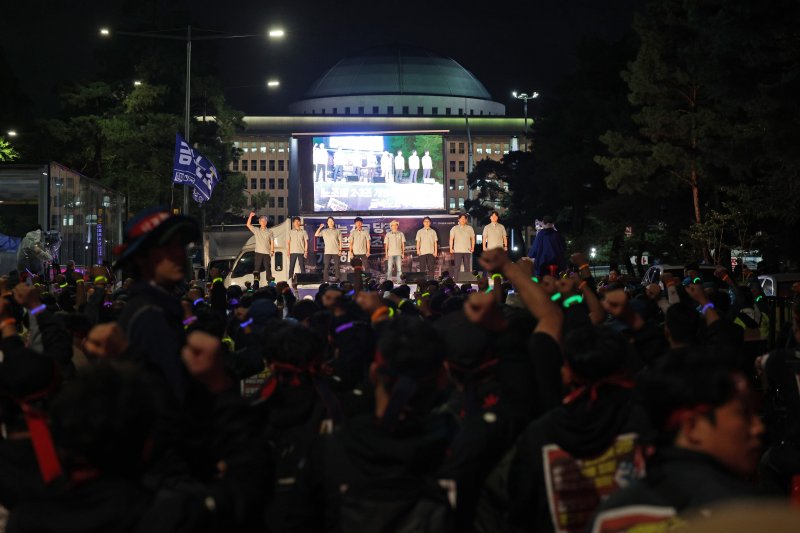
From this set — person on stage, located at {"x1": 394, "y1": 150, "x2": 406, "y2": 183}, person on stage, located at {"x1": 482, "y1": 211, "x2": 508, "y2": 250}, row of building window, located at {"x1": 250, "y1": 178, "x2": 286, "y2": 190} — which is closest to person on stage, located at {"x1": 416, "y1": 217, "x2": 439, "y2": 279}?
person on stage, located at {"x1": 482, "y1": 211, "x2": 508, "y2": 250}

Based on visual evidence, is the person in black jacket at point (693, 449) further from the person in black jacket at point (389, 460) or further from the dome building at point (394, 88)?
the dome building at point (394, 88)

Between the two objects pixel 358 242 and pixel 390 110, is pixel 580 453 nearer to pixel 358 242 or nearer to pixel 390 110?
pixel 358 242

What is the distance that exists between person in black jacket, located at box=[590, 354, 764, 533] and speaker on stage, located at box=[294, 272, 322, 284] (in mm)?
24987

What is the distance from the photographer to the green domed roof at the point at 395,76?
620ft

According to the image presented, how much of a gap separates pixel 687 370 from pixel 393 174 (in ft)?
118

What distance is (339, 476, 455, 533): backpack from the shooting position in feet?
11.8

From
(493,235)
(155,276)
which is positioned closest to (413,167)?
(493,235)

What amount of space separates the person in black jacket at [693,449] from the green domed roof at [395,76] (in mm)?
185499

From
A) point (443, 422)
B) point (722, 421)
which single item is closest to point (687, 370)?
point (722, 421)

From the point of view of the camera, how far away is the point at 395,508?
3613mm

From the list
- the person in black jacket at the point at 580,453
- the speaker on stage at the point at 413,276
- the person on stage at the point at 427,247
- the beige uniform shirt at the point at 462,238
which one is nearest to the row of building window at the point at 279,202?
the speaker on stage at the point at 413,276

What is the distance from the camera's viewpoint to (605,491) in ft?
14.1

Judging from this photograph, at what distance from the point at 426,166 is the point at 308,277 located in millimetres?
10579

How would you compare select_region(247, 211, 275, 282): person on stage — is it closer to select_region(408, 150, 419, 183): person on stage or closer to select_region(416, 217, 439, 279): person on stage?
select_region(416, 217, 439, 279): person on stage
